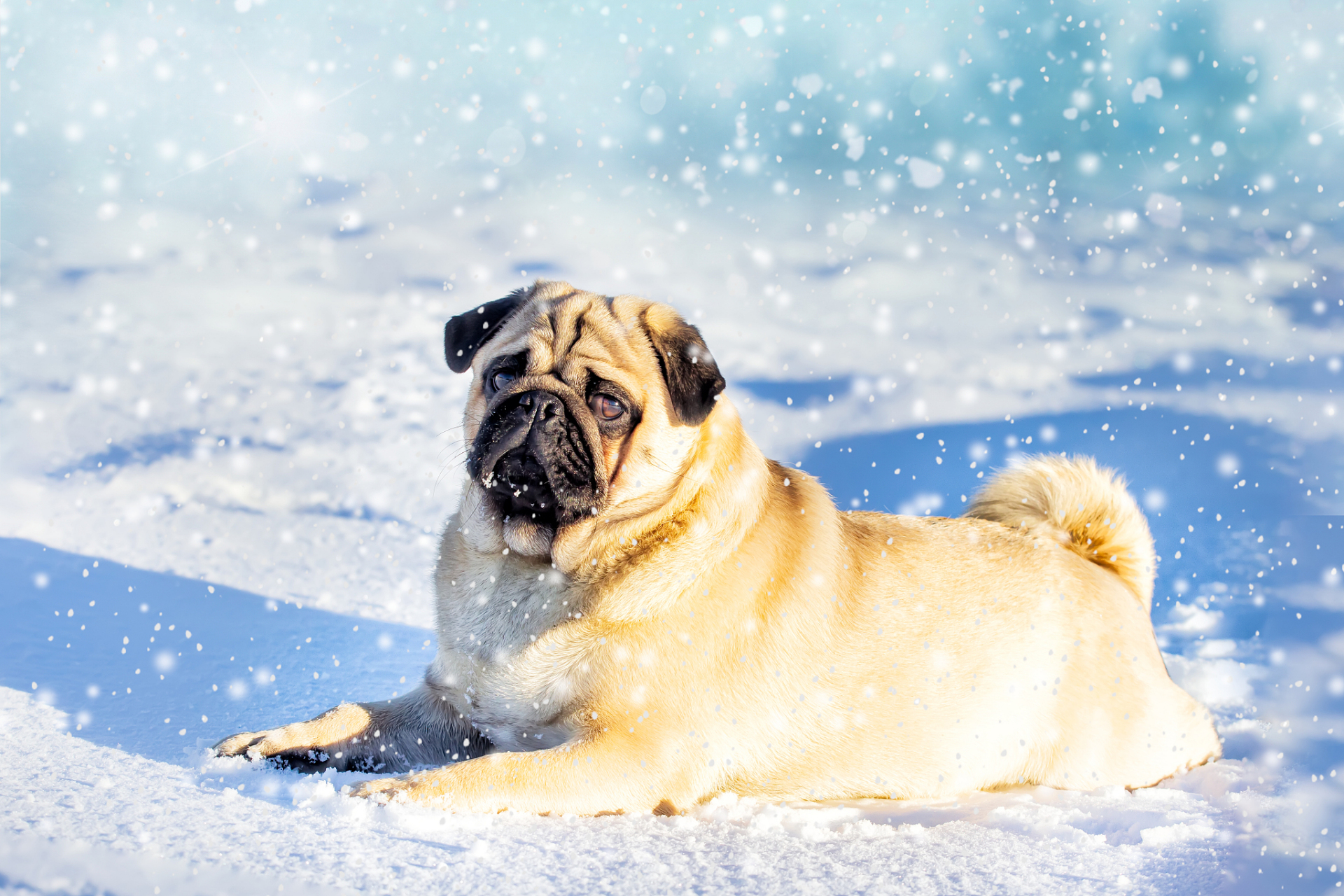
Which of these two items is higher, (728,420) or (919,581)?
(728,420)

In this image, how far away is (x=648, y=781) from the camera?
3664 mm

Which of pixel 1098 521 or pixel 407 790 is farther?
pixel 1098 521

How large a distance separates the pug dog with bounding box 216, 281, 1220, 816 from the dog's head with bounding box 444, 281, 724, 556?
0.01 m

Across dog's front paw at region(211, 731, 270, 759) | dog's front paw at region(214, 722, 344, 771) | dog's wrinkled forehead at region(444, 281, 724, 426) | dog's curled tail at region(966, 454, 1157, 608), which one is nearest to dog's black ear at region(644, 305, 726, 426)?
dog's wrinkled forehead at region(444, 281, 724, 426)

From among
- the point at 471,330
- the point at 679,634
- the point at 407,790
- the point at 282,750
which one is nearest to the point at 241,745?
the point at 282,750

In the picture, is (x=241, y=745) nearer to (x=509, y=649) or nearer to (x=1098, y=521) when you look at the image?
(x=509, y=649)

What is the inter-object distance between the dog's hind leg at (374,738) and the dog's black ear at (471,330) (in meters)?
1.71

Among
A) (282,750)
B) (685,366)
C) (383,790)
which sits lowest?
(383,790)

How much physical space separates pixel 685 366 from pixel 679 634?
1.20 m

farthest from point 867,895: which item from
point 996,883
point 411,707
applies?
point 411,707

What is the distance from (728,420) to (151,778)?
2.86 m

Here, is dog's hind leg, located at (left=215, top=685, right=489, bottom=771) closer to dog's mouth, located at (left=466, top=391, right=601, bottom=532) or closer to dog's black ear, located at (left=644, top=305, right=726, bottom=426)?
dog's mouth, located at (left=466, top=391, right=601, bottom=532)

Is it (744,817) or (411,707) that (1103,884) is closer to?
(744,817)

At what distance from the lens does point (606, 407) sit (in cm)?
399
